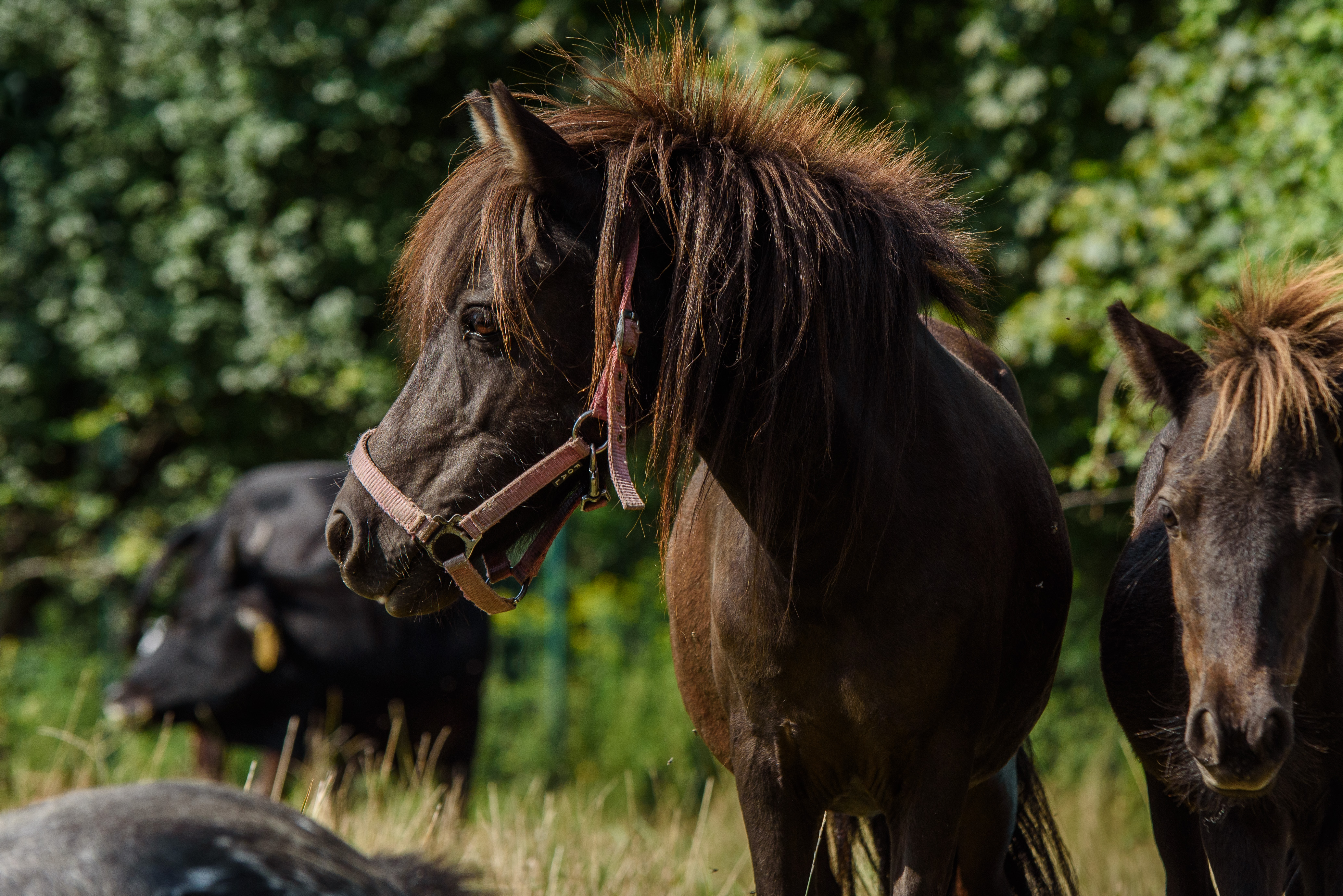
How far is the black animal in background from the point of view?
738cm

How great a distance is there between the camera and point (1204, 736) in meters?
2.45

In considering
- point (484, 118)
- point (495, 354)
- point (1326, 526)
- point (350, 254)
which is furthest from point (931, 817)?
point (350, 254)

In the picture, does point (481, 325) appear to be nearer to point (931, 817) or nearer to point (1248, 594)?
point (931, 817)

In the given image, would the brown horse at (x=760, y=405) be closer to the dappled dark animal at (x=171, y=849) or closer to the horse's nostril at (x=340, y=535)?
the horse's nostril at (x=340, y=535)

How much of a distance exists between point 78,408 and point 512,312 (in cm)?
1057

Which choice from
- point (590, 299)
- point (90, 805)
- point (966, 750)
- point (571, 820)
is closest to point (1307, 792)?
point (966, 750)

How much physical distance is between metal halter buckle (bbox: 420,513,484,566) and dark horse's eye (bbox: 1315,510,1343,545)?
1.64 m

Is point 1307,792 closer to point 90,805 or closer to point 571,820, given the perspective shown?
point 90,805

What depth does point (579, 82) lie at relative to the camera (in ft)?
29.1

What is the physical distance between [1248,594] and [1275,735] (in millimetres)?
264

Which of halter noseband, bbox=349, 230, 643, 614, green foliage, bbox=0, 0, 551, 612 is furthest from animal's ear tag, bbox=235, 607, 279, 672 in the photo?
halter noseband, bbox=349, 230, 643, 614

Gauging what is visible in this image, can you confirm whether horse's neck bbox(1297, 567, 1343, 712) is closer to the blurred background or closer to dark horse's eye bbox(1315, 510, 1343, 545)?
dark horse's eye bbox(1315, 510, 1343, 545)

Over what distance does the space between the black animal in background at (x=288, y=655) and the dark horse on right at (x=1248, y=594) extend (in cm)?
490

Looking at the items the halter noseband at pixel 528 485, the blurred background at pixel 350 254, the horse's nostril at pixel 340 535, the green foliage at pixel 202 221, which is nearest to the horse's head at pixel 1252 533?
the halter noseband at pixel 528 485
